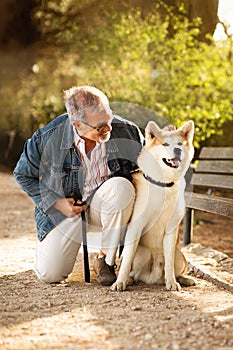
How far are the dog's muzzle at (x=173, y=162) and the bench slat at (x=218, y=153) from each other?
1489 millimetres

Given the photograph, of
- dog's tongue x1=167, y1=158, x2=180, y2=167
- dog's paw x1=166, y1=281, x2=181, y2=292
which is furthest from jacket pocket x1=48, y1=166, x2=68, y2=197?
dog's paw x1=166, y1=281, x2=181, y2=292

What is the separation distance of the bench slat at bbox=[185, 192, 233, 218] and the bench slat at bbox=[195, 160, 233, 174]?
0.31 meters

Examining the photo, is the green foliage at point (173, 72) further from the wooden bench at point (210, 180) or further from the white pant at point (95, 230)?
the white pant at point (95, 230)

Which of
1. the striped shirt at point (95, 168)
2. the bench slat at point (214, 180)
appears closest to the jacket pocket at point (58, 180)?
the striped shirt at point (95, 168)

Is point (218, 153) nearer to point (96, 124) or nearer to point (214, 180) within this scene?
point (214, 180)

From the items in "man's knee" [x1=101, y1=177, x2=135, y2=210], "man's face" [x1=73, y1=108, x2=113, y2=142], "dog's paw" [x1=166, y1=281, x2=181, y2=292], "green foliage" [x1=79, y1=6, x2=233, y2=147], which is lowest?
"dog's paw" [x1=166, y1=281, x2=181, y2=292]

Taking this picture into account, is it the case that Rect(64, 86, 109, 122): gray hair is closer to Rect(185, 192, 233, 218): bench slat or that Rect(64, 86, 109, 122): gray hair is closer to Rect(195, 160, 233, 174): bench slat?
Rect(185, 192, 233, 218): bench slat

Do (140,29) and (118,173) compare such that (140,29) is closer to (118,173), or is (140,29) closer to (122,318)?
(118,173)

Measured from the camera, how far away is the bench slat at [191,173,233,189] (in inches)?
165

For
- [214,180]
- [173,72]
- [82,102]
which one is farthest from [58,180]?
[173,72]

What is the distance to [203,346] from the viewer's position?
6.61ft

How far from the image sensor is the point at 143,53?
752cm

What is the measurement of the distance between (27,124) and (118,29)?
16.2 feet

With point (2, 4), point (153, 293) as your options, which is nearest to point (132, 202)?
point (153, 293)
